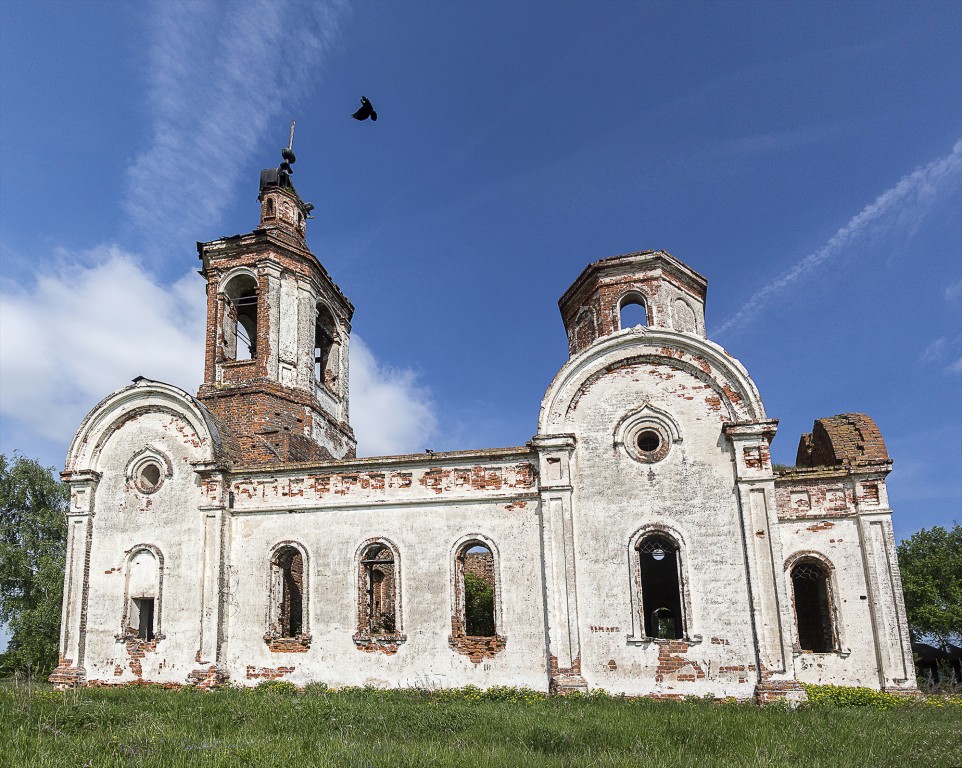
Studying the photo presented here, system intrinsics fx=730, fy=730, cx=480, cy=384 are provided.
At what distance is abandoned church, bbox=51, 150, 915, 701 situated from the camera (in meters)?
13.1

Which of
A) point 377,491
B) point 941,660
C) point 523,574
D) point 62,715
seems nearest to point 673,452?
point 523,574

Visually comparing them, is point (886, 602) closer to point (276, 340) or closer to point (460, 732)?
point (460, 732)

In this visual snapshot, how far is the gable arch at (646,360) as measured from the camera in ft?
46.2

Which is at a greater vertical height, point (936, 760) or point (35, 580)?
point (35, 580)

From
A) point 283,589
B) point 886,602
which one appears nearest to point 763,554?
point 886,602

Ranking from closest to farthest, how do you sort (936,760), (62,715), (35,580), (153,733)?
(936,760)
(153,733)
(62,715)
(35,580)

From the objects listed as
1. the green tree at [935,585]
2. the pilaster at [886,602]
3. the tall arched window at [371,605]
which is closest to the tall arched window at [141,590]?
the tall arched window at [371,605]

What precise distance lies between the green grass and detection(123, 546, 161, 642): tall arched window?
2.47 m

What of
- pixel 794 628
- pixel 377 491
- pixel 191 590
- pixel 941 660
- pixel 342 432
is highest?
pixel 342 432

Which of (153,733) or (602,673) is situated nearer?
(153,733)

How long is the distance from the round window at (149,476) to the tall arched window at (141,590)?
50.6 inches

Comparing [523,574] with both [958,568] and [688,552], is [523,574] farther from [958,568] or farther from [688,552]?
[958,568]

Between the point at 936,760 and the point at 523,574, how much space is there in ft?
23.4

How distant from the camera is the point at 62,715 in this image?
1000 cm
